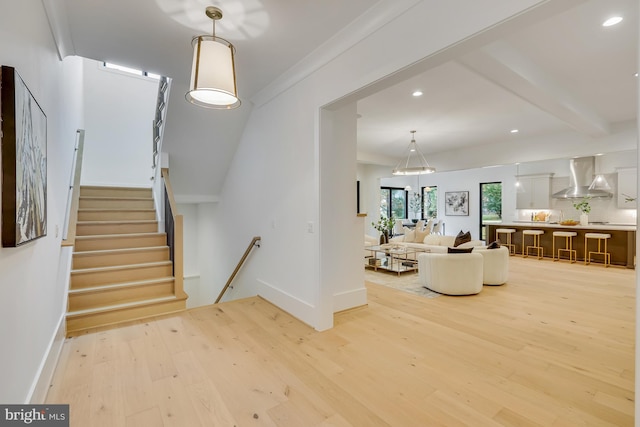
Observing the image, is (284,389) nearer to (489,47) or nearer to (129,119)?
(489,47)

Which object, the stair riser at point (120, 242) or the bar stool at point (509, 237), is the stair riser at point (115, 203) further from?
the bar stool at point (509, 237)

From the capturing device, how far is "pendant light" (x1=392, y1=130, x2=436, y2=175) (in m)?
7.13

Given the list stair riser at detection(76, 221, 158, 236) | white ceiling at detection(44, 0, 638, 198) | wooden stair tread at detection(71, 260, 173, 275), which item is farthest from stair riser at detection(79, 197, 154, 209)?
wooden stair tread at detection(71, 260, 173, 275)

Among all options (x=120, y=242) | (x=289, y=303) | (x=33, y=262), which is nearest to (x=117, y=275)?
(x=120, y=242)

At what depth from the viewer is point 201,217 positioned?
716 cm

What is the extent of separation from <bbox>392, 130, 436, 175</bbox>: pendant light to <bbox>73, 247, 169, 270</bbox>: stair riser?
17.8 ft

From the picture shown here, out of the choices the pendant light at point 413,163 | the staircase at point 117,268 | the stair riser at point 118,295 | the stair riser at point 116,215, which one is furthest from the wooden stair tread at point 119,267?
the pendant light at point 413,163

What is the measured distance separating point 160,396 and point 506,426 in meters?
2.31

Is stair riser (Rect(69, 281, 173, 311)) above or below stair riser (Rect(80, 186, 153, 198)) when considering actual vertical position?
below

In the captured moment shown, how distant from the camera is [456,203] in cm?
1182

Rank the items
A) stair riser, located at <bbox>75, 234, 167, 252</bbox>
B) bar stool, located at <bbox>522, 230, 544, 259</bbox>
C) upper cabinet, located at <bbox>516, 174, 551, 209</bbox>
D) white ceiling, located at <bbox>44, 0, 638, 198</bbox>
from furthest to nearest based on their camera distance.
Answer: upper cabinet, located at <bbox>516, 174, 551, 209</bbox>
bar stool, located at <bbox>522, 230, 544, 259</bbox>
stair riser, located at <bbox>75, 234, 167, 252</bbox>
white ceiling, located at <bbox>44, 0, 638, 198</bbox>

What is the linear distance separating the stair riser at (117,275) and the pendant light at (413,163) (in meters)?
5.48

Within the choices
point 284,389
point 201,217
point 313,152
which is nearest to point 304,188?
point 313,152

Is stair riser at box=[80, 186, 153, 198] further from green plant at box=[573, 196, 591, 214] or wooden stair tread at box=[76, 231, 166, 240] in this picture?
green plant at box=[573, 196, 591, 214]
